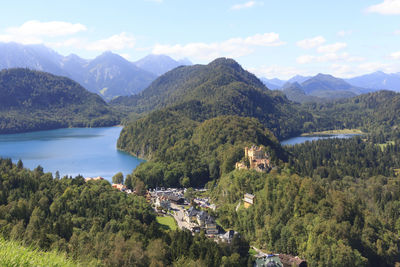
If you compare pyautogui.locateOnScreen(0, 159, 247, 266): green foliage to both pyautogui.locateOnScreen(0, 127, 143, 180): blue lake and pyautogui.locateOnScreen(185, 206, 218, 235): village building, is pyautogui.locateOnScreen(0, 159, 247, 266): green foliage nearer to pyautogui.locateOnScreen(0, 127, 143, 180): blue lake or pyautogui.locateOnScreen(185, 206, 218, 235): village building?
pyautogui.locateOnScreen(185, 206, 218, 235): village building

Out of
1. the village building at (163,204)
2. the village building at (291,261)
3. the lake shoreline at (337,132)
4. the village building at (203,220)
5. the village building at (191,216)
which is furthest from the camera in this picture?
the lake shoreline at (337,132)

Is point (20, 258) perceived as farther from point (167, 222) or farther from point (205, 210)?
point (205, 210)

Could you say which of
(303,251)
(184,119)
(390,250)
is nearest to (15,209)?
(303,251)

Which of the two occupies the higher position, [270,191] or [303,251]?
[270,191]

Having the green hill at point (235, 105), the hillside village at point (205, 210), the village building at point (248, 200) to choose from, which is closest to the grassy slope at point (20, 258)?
the hillside village at point (205, 210)

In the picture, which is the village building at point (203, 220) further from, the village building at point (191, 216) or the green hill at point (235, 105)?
the green hill at point (235, 105)

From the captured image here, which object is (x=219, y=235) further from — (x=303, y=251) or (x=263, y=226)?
(x=303, y=251)

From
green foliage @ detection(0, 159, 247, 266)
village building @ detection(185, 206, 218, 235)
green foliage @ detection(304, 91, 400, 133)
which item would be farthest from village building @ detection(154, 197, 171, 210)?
green foliage @ detection(304, 91, 400, 133)
